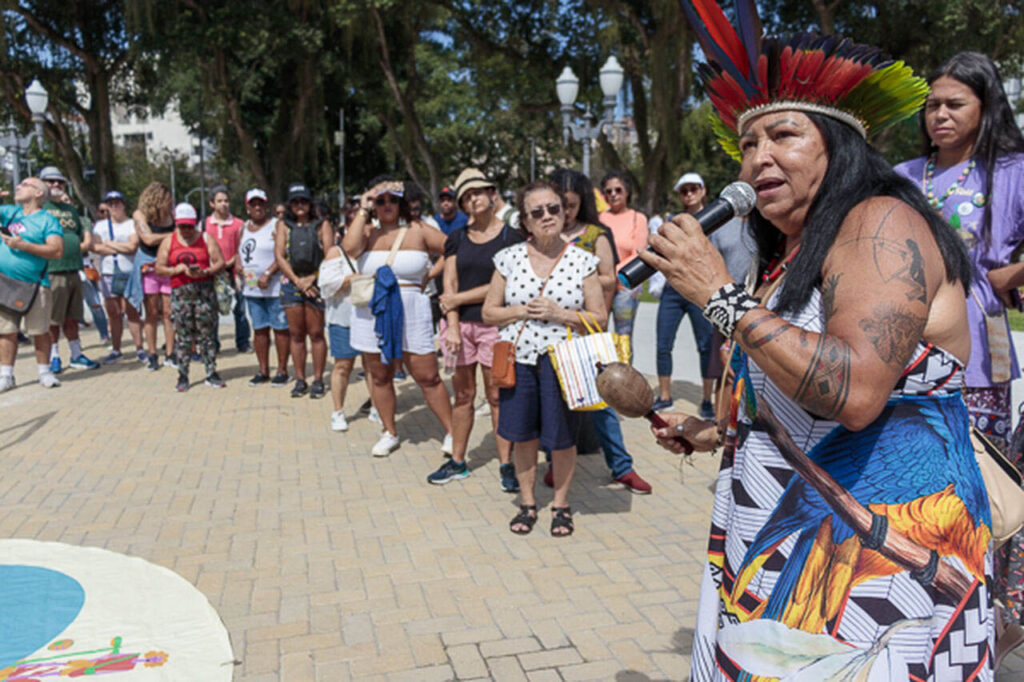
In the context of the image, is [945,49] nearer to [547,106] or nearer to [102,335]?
[547,106]

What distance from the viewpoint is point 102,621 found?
11.1 ft

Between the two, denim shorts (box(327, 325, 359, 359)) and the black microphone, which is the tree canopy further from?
the black microphone

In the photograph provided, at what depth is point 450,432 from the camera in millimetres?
5750

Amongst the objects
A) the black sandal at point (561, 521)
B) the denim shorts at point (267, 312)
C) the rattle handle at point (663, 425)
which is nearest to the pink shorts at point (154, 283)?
the denim shorts at point (267, 312)

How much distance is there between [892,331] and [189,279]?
764cm

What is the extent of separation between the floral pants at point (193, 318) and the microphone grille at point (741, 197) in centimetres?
728

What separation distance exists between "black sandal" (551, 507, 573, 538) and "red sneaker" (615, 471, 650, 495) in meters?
0.75

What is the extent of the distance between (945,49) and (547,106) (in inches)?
376

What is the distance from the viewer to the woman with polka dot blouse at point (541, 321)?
4348mm

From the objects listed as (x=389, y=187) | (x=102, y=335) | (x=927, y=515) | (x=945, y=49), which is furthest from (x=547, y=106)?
(x=927, y=515)

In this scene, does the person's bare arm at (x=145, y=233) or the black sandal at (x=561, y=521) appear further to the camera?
the person's bare arm at (x=145, y=233)

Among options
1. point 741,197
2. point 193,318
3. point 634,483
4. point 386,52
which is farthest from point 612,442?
point 386,52

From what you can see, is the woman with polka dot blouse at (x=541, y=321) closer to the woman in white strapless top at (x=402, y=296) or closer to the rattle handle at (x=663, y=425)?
the woman in white strapless top at (x=402, y=296)

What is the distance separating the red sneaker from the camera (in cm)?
509
